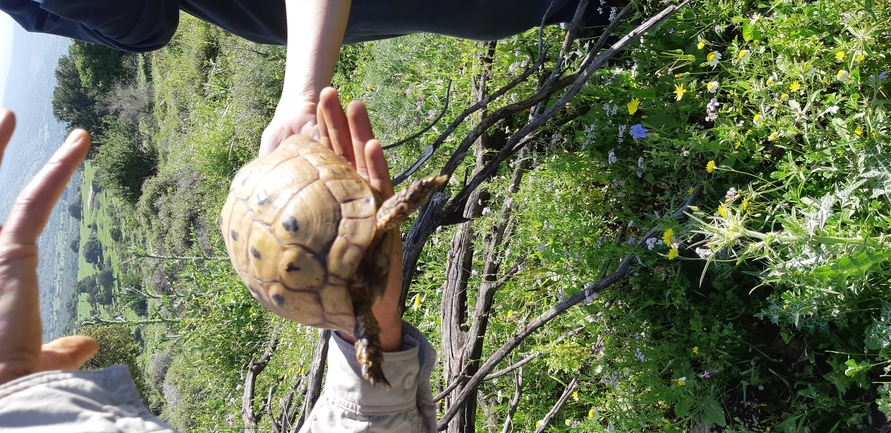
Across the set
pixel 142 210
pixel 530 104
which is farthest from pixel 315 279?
pixel 142 210

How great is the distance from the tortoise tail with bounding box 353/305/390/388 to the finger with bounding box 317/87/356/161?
384 millimetres

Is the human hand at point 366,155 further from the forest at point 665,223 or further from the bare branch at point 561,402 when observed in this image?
the bare branch at point 561,402

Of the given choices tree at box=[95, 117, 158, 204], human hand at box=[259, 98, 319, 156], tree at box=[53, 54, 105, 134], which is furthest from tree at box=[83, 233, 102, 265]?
human hand at box=[259, 98, 319, 156]

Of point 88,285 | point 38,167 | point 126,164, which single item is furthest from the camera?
point 88,285

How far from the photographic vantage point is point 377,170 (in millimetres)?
1101

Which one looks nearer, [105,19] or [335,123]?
[335,123]

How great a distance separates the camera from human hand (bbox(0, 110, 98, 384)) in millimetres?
790

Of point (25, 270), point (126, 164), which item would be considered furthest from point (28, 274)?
point (126, 164)

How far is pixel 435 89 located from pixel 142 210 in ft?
32.1

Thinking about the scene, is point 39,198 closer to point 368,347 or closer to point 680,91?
point 368,347

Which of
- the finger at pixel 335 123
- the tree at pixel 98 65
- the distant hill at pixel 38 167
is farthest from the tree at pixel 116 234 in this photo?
the finger at pixel 335 123

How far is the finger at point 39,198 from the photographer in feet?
2.62

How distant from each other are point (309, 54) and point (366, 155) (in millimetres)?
255

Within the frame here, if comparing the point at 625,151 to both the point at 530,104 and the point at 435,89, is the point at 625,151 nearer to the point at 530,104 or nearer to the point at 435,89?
the point at 530,104
